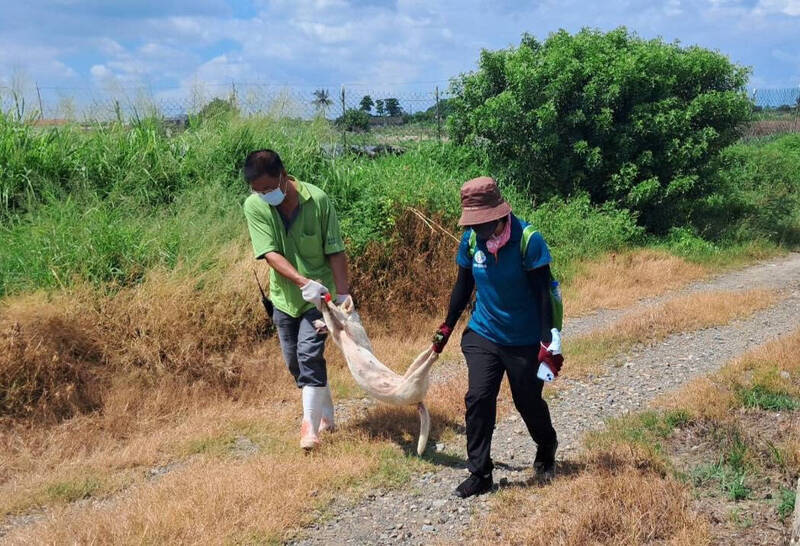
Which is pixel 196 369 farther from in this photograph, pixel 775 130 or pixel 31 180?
pixel 775 130

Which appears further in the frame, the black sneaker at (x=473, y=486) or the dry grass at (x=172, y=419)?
the black sneaker at (x=473, y=486)

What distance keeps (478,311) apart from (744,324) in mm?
4838

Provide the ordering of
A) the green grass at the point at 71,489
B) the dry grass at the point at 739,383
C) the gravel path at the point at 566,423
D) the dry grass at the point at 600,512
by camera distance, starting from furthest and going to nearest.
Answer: the dry grass at the point at 739,383, the green grass at the point at 71,489, the gravel path at the point at 566,423, the dry grass at the point at 600,512

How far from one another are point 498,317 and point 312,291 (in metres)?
1.20

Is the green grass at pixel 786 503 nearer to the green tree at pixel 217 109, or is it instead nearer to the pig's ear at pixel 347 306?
the pig's ear at pixel 347 306

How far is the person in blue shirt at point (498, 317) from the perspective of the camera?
12.0 feet

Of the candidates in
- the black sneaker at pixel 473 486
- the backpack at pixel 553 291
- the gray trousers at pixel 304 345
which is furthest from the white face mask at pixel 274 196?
the black sneaker at pixel 473 486

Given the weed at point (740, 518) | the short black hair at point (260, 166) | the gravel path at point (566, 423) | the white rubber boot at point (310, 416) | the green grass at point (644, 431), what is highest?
the short black hair at point (260, 166)

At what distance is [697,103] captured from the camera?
11.3 metres

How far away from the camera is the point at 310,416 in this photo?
4.63 m

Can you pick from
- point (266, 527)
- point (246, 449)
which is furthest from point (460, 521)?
point (246, 449)

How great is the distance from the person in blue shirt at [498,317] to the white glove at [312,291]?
906mm

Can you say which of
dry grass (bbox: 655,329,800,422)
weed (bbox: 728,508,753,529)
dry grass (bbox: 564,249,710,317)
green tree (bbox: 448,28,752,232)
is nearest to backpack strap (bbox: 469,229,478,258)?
weed (bbox: 728,508,753,529)

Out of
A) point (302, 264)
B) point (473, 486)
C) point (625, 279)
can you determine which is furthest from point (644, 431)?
point (625, 279)
